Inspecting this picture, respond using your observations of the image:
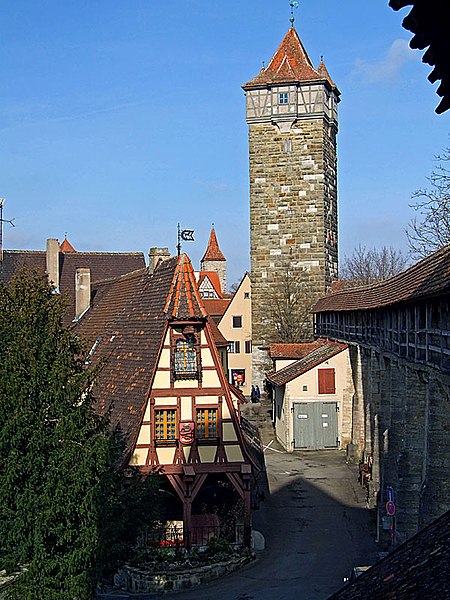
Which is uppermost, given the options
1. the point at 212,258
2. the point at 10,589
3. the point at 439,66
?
the point at 212,258

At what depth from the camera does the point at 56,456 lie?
527 inches

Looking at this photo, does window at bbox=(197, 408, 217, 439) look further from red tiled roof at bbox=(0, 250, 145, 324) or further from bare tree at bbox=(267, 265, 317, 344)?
bare tree at bbox=(267, 265, 317, 344)

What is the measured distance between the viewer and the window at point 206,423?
66.2 feet

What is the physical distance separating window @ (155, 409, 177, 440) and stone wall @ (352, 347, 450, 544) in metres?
5.00

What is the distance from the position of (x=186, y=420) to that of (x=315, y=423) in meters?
15.5

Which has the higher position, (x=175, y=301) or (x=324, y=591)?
(x=175, y=301)

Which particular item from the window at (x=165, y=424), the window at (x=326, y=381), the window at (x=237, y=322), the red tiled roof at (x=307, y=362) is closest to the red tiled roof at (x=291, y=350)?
the red tiled roof at (x=307, y=362)

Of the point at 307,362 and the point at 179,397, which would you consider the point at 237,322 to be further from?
the point at 179,397

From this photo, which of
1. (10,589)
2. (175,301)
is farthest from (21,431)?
(175,301)

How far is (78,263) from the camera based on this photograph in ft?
147

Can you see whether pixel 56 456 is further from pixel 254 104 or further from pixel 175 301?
pixel 254 104

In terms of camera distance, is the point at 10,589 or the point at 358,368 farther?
the point at 358,368

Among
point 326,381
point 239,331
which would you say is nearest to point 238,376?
point 239,331

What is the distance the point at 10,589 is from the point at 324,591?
6.67 meters
